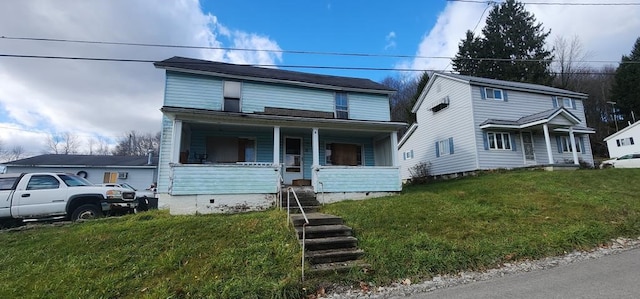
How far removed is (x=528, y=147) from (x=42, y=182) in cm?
2327

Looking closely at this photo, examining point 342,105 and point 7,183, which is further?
point 342,105

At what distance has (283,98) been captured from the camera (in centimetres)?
1284

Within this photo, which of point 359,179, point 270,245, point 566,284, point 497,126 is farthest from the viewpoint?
point 497,126

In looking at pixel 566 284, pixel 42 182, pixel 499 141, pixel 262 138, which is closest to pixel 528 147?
pixel 499 141

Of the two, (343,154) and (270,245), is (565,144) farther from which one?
(270,245)

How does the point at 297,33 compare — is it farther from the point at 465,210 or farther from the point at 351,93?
the point at 465,210

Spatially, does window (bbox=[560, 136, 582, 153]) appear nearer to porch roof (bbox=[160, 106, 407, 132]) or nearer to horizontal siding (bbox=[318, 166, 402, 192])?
porch roof (bbox=[160, 106, 407, 132])

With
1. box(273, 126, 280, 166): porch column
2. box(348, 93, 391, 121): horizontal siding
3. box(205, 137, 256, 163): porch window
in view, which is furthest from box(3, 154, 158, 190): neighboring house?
box(348, 93, 391, 121): horizontal siding

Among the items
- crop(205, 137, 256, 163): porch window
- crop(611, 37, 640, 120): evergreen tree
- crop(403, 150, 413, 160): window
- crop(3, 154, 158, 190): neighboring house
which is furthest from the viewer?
crop(611, 37, 640, 120): evergreen tree

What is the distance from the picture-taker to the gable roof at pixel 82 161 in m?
23.1

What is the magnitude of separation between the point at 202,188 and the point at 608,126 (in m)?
53.1

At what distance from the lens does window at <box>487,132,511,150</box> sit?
16.8m

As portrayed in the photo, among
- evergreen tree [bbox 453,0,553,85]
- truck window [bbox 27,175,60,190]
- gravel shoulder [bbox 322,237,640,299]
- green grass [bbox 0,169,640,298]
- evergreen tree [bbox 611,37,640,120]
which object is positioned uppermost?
evergreen tree [bbox 453,0,553,85]

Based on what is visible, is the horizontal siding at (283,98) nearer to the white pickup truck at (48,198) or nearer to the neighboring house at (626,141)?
the white pickup truck at (48,198)
